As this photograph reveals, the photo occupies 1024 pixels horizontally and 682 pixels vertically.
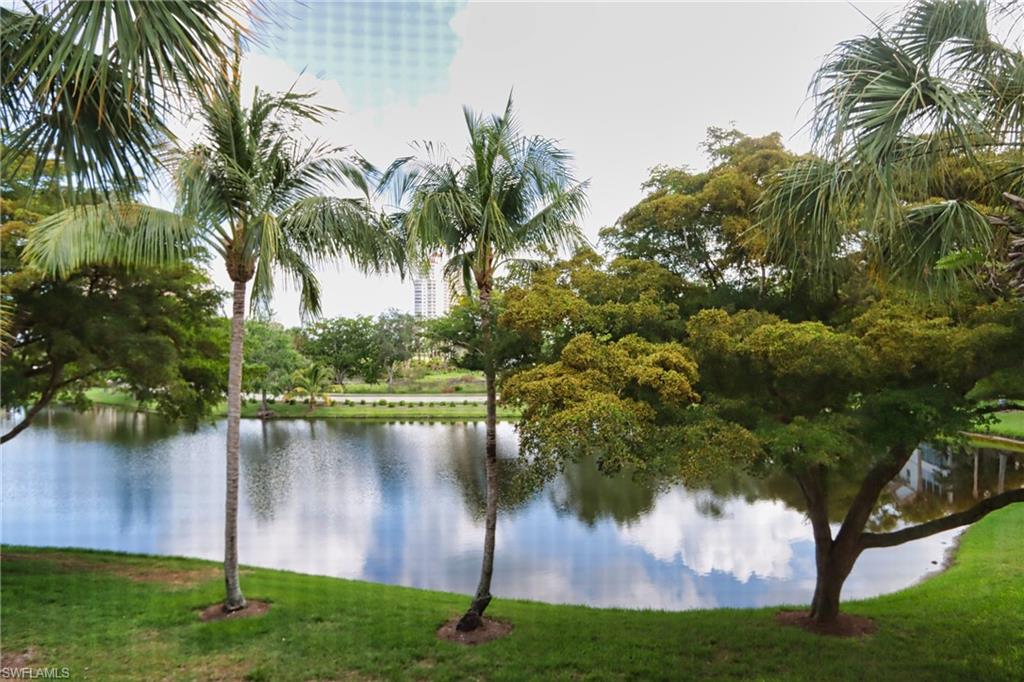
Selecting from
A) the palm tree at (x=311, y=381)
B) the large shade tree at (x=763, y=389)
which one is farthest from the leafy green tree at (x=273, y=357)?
the large shade tree at (x=763, y=389)

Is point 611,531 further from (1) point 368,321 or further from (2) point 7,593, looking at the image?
(1) point 368,321

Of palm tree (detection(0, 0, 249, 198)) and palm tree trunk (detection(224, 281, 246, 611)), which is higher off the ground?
palm tree (detection(0, 0, 249, 198))

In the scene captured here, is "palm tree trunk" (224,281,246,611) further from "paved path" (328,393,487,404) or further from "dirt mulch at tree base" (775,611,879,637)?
"paved path" (328,393,487,404)

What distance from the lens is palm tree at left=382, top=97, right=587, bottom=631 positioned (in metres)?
6.00

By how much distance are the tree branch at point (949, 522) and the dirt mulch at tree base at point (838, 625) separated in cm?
88

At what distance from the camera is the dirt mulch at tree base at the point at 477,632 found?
19.3 feet

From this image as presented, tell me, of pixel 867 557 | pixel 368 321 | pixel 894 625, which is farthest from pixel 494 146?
pixel 368 321

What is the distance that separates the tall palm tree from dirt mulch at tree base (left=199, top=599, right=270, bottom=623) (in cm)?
654

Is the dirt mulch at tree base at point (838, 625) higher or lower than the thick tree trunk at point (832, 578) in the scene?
lower

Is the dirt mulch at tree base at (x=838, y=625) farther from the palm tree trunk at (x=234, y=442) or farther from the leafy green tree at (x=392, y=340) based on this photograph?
the leafy green tree at (x=392, y=340)

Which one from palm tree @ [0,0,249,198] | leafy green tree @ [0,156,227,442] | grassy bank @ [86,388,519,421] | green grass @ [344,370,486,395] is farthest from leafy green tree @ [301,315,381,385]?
palm tree @ [0,0,249,198]

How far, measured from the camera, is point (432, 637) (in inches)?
232

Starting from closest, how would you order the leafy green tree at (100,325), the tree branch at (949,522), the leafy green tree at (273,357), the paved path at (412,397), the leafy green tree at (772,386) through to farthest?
the leafy green tree at (772,386) → the tree branch at (949,522) → the leafy green tree at (100,325) → the leafy green tree at (273,357) → the paved path at (412,397)

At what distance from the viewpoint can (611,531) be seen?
11.5 meters
